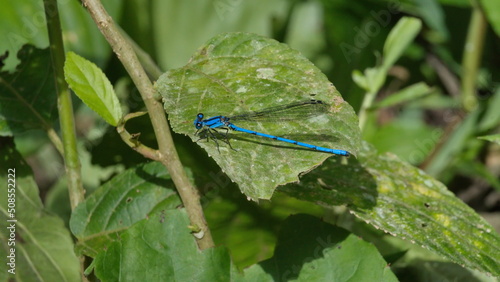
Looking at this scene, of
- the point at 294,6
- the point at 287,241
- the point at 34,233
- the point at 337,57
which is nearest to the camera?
the point at 287,241

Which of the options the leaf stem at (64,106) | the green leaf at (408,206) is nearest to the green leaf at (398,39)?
the green leaf at (408,206)

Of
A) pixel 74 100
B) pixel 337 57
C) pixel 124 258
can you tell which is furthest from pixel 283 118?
pixel 337 57

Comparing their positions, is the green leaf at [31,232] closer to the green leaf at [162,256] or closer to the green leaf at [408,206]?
the green leaf at [162,256]

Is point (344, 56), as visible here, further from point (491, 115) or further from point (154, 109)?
point (154, 109)

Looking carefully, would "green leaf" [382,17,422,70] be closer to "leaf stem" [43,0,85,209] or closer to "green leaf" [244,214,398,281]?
"green leaf" [244,214,398,281]

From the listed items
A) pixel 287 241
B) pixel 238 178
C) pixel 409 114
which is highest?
pixel 238 178

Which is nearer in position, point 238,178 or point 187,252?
point 238,178

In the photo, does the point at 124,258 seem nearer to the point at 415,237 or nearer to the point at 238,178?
the point at 238,178
